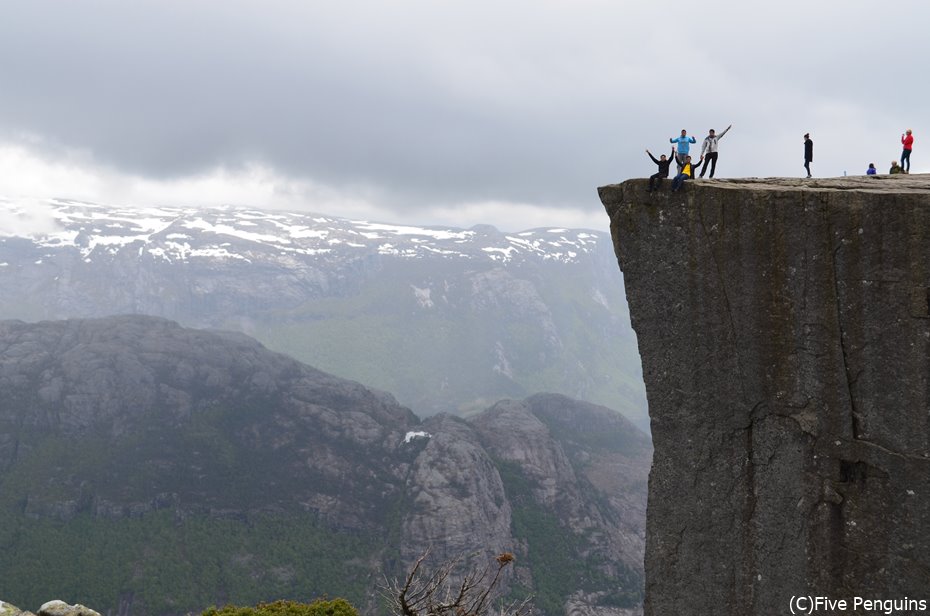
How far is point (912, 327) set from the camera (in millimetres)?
21438

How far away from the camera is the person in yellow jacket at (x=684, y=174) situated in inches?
991

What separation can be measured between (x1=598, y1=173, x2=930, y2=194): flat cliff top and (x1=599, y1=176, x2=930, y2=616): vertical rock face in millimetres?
122

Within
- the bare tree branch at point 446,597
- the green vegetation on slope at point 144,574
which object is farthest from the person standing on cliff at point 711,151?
the green vegetation on slope at point 144,574

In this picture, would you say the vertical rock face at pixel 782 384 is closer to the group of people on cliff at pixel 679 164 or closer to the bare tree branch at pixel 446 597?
the group of people on cliff at pixel 679 164

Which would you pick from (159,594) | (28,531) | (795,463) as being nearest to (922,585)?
(795,463)

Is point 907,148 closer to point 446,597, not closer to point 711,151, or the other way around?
point 711,151

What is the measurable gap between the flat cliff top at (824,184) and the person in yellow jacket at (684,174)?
260 mm

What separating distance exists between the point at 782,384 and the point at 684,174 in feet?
27.5

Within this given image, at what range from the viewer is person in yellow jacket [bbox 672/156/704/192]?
25172 mm

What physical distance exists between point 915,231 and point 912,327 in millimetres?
3011

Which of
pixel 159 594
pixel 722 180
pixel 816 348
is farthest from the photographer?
pixel 159 594

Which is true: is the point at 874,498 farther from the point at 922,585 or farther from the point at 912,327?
the point at 912,327

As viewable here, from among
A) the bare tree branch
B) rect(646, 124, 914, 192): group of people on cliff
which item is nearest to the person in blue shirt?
rect(646, 124, 914, 192): group of people on cliff

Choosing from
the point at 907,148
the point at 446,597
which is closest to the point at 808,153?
the point at 907,148
